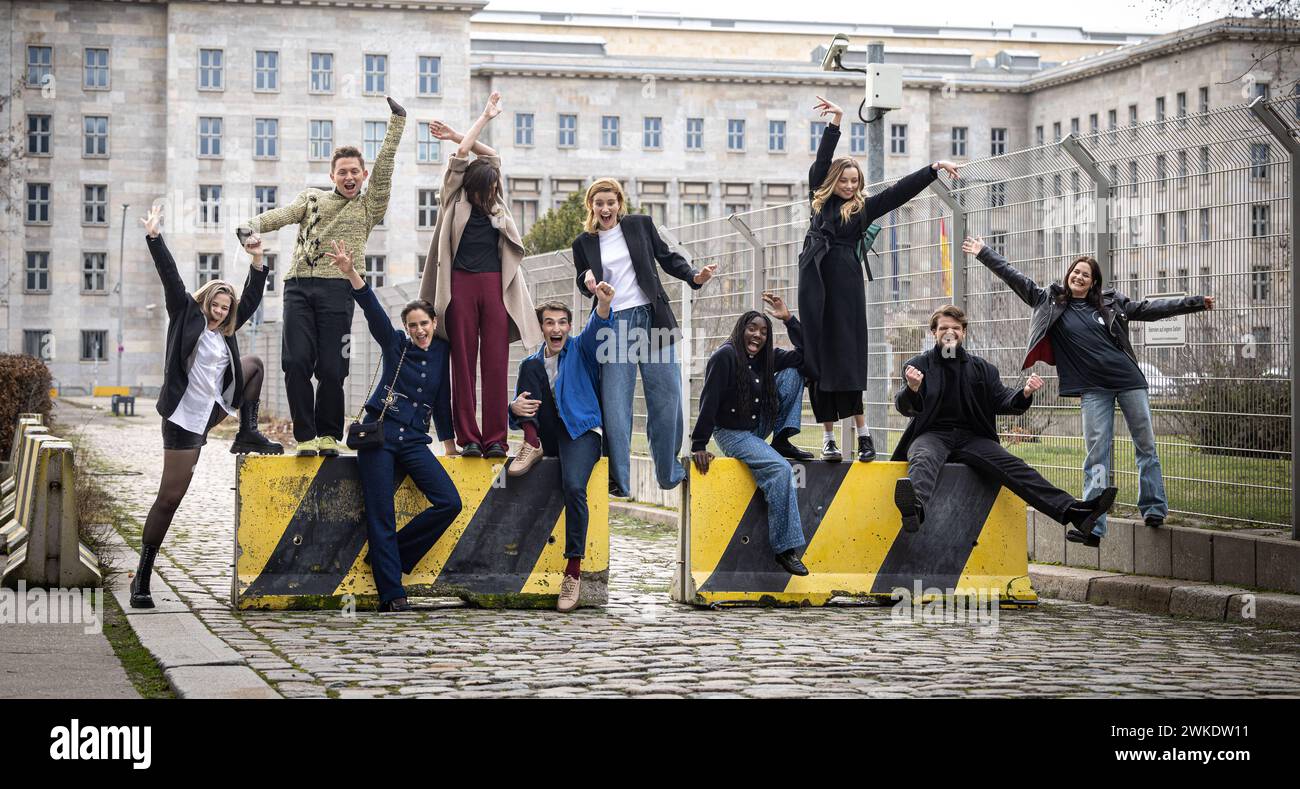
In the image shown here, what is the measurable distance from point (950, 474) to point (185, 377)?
4.76m

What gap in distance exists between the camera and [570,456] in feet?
34.1

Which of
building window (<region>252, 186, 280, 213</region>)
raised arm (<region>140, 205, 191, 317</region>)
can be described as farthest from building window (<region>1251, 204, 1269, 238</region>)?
building window (<region>252, 186, 280, 213</region>)

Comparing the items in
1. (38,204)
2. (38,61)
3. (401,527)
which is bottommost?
(401,527)

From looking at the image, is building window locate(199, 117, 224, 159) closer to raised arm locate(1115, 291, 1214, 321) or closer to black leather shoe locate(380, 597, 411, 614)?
raised arm locate(1115, 291, 1214, 321)

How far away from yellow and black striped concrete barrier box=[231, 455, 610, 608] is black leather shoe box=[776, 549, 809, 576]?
3.59ft

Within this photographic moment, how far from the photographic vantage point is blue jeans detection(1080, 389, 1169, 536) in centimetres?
1105

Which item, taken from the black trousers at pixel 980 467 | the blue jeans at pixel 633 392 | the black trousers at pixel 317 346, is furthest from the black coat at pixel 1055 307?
the black trousers at pixel 317 346

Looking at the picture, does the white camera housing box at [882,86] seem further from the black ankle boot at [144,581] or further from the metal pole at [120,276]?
the metal pole at [120,276]

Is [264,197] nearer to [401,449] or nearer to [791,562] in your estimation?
[401,449]

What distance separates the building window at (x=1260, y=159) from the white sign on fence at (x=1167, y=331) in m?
0.94

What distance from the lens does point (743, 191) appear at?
300 feet

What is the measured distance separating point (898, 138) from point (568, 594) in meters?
84.3

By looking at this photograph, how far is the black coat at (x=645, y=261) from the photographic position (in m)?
10.8

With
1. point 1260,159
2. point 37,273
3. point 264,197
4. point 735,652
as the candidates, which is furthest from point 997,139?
point 735,652
